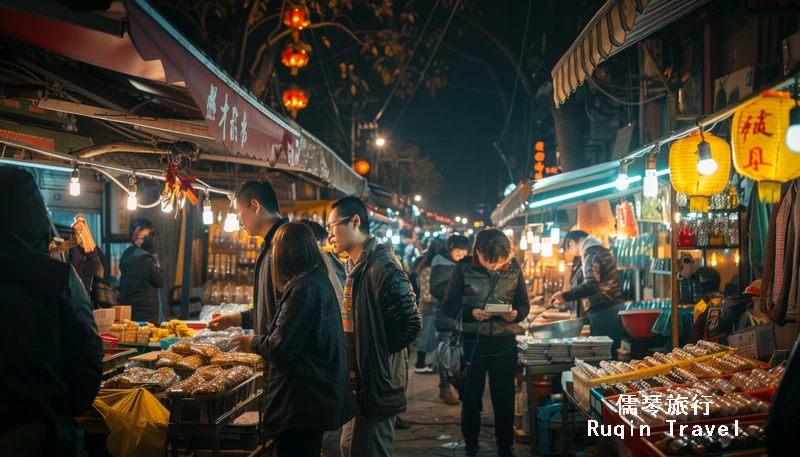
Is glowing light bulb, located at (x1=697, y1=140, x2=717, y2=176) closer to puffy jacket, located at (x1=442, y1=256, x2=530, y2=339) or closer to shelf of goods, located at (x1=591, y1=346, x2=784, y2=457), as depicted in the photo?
shelf of goods, located at (x1=591, y1=346, x2=784, y2=457)

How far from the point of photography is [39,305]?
2.98 metres

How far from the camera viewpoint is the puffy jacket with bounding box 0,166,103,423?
2902mm

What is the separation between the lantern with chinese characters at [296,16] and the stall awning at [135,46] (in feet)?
22.6

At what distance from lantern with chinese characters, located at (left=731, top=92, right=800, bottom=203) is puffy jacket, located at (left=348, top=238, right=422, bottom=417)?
2694 millimetres

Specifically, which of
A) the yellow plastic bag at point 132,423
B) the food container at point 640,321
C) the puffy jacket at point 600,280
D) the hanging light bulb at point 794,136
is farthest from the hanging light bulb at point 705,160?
the yellow plastic bag at point 132,423

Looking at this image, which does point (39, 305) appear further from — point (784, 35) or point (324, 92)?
point (324, 92)

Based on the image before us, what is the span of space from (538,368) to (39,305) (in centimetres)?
573

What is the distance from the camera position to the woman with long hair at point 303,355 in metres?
4.15

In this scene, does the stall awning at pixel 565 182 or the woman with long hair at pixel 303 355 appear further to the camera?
the stall awning at pixel 565 182

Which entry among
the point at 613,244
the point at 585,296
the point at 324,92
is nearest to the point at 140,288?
the point at 585,296

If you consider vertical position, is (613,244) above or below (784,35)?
below

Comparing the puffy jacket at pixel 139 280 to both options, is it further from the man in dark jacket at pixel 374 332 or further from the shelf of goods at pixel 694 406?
the shelf of goods at pixel 694 406

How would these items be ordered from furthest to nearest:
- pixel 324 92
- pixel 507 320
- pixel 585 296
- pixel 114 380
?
1. pixel 324 92
2. pixel 585 296
3. pixel 507 320
4. pixel 114 380

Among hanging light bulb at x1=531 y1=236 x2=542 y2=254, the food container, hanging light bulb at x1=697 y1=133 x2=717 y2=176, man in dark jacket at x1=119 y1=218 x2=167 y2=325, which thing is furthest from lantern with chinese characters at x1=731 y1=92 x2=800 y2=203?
hanging light bulb at x1=531 y1=236 x2=542 y2=254
